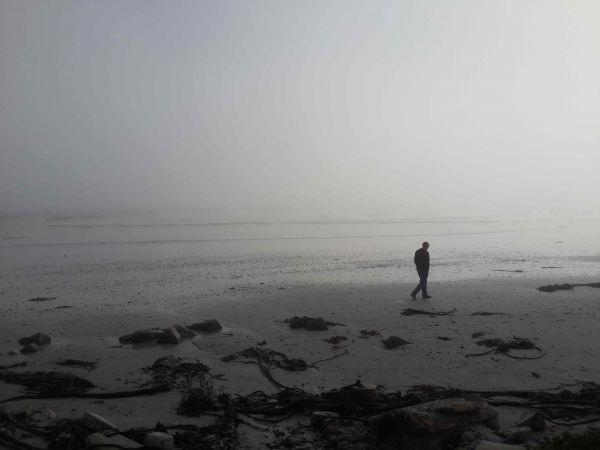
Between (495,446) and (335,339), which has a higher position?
(495,446)

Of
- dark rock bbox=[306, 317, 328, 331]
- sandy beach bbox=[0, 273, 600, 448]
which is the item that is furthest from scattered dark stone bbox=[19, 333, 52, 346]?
dark rock bbox=[306, 317, 328, 331]

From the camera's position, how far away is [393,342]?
438 inches

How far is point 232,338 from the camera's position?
12000 millimetres

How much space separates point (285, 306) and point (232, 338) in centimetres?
423

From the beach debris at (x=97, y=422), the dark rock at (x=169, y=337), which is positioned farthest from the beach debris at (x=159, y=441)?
the dark rock at (x=169, y=337)

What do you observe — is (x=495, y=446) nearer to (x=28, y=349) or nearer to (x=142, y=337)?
(x=142, y=337)

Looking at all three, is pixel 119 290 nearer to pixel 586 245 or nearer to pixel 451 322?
pixel 451 322

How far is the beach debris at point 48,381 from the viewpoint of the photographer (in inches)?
325

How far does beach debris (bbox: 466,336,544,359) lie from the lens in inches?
400

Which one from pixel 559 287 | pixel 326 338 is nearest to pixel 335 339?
pixel 326 338

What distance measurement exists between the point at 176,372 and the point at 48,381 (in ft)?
7.38

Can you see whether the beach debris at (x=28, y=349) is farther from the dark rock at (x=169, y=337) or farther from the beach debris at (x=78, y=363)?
the dark rock at (x=169, y=337)

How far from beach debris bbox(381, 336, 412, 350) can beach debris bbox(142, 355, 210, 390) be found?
4200 millimetres

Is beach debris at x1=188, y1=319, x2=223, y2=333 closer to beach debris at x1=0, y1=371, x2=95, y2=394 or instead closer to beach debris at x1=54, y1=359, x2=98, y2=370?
beach debris at x1=54, y1=359, x2=98, y2=370
